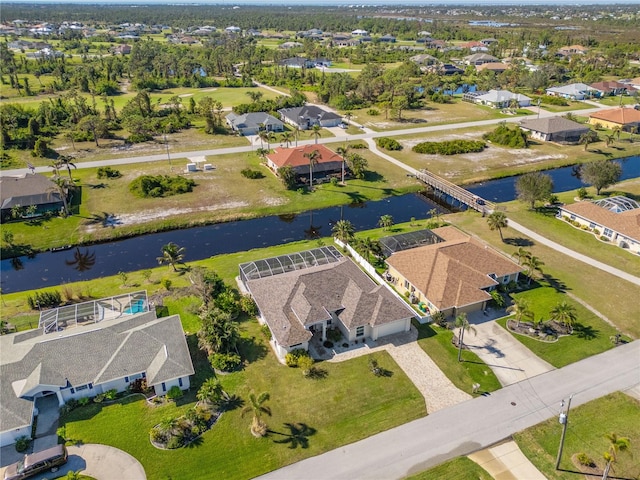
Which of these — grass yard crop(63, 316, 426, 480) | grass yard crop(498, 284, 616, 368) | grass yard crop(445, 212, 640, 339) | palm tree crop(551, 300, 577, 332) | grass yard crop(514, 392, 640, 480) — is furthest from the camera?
grass yard crop(445, 212, 640, 339)

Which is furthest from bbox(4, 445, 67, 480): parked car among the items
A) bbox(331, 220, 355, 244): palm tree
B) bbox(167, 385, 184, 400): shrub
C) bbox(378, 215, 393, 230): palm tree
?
bbox(378, 215, 393, 230): palm tree

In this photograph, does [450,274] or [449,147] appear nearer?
[450,274]

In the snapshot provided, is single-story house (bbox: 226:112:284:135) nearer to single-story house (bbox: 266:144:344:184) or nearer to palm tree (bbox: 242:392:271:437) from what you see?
single-story house (bbox: 266:144:344:184)

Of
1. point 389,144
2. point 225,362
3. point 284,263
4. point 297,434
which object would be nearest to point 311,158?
point 389,144

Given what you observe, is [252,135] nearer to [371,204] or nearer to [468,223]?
[371,204]

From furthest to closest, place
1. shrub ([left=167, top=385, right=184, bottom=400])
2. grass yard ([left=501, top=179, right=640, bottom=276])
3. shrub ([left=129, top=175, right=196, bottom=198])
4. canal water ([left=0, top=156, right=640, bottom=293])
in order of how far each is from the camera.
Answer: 1. shrub ([left=129, top=175, right=196, bottom=198])
2. grass yard ([left=501, top=179, right=640, bottom=276])
3. canal water ([left=0, top=156, right=640, bottom=293])
4. shrub ([left=167, top=385, right=184, bottom=400])

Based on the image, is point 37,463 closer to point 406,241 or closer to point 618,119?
point 406,241

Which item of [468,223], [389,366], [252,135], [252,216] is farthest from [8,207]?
[468,223]

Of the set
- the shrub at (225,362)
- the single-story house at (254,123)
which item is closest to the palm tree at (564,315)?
the shrub at (225,362)
